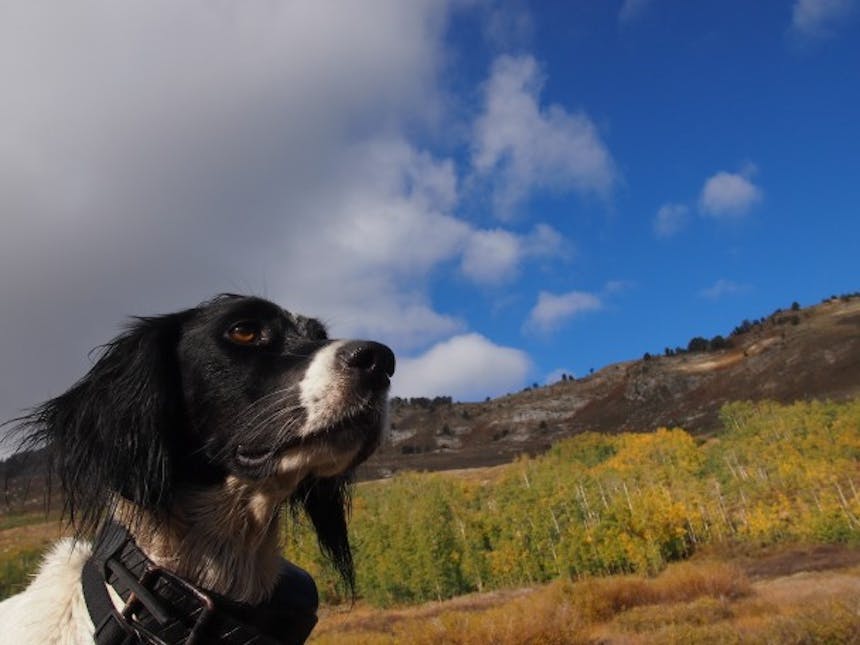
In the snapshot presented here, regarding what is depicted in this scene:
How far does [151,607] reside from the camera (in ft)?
7.72

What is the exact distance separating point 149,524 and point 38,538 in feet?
417

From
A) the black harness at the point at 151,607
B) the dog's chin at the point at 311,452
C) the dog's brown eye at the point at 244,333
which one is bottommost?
the black harness at the point at 151,607

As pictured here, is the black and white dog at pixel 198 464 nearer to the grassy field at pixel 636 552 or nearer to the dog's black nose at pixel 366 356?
the dog's black nose at pixel 366 356

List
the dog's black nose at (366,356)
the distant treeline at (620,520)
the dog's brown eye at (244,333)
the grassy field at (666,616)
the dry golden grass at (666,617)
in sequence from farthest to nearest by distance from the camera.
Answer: the distant treeline at (620,520)
the grassy field at (666,616)
the dry golden grass at (666,617)
the dog's brown eye at (244,333)
the dog's black nose at (366,356)

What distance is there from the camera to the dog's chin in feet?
8.94

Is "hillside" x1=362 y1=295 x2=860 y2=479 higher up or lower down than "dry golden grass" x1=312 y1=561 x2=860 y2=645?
higher up

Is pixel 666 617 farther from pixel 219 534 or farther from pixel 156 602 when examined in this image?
pixel 156 602

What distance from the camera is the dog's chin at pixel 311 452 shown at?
272cm

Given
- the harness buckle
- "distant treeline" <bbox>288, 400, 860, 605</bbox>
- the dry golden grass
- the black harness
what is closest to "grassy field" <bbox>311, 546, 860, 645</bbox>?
the dry golden grass

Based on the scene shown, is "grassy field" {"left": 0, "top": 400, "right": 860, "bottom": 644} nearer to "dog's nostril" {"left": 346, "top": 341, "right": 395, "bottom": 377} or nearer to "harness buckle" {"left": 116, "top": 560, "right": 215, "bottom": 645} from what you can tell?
"dog's nostril" {"left": 346, "top": 341, "right": 395, "bottom": 377}

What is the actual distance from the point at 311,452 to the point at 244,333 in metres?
0.65

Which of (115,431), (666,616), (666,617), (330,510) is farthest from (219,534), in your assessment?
(666,616)

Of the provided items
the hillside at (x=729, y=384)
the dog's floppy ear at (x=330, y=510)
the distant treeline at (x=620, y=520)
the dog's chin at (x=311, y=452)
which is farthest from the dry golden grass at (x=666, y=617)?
the hillside at (x=729, y=384)

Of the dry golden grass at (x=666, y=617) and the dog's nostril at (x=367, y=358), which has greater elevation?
the dog's nostril at (x=367, y=358)
